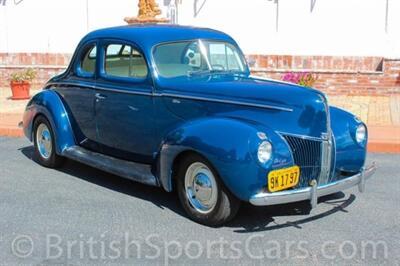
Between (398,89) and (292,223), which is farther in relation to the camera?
(398,89)

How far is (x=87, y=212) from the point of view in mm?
5332

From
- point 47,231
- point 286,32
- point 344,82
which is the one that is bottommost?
point 47,231

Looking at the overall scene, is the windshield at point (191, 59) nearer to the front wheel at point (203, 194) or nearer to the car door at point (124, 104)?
the car door at point (124, 104)

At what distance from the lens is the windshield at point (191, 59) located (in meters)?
5.61

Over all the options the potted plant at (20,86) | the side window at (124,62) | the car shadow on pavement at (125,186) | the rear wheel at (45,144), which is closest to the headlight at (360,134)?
the car shadow on pavement at (125,186)

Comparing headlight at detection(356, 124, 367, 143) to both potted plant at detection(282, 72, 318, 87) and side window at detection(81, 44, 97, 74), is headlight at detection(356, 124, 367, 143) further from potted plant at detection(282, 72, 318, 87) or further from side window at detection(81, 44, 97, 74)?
potted plant at detection(282, 72, 318, 87)

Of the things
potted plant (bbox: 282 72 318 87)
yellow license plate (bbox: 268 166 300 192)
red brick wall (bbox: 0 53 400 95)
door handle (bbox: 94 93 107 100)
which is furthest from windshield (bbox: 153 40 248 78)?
potted plant (bbox: 282 72 318 87)

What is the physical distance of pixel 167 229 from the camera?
485 centimetres

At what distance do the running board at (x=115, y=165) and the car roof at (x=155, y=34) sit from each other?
1.20m

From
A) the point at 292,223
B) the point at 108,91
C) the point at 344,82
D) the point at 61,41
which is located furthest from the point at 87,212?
the point at 61,41

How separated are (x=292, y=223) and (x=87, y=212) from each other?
1884mm

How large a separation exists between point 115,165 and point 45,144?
5.08ft

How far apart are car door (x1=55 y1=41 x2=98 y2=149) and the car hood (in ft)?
4.96

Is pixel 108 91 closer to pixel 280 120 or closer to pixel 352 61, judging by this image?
pixel 280 120
